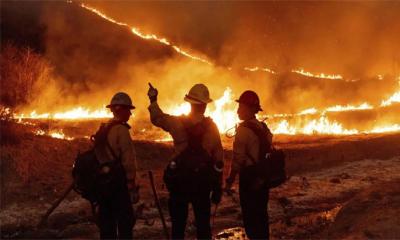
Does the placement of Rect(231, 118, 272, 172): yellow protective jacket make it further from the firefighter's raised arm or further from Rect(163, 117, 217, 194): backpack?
the firefighter's raised arm

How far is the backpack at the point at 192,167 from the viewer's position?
6.43 metres

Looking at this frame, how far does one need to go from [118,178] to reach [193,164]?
1.08m

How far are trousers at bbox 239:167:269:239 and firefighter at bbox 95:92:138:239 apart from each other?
5.02 ft

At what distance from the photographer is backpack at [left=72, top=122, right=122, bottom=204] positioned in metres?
6.55

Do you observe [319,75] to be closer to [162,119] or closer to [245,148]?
[245,148]

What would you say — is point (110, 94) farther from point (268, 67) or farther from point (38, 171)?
point (38, 171)

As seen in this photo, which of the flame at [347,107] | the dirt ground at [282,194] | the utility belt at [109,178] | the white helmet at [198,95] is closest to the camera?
the utility belt at [109,178]

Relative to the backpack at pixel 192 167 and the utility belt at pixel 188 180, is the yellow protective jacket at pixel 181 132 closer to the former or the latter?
the backpack at pixel 192 167

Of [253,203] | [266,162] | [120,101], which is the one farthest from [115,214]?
[266,162]

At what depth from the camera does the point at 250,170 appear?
6691mm

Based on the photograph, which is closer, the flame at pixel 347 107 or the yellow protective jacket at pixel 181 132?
the yellow protective jacket at pixel 181 132

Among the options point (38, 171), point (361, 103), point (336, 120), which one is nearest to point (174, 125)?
point (38, 171)

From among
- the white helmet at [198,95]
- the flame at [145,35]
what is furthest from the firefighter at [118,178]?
the flame at [145,35]

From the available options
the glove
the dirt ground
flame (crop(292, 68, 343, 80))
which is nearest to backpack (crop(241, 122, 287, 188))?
the glove
